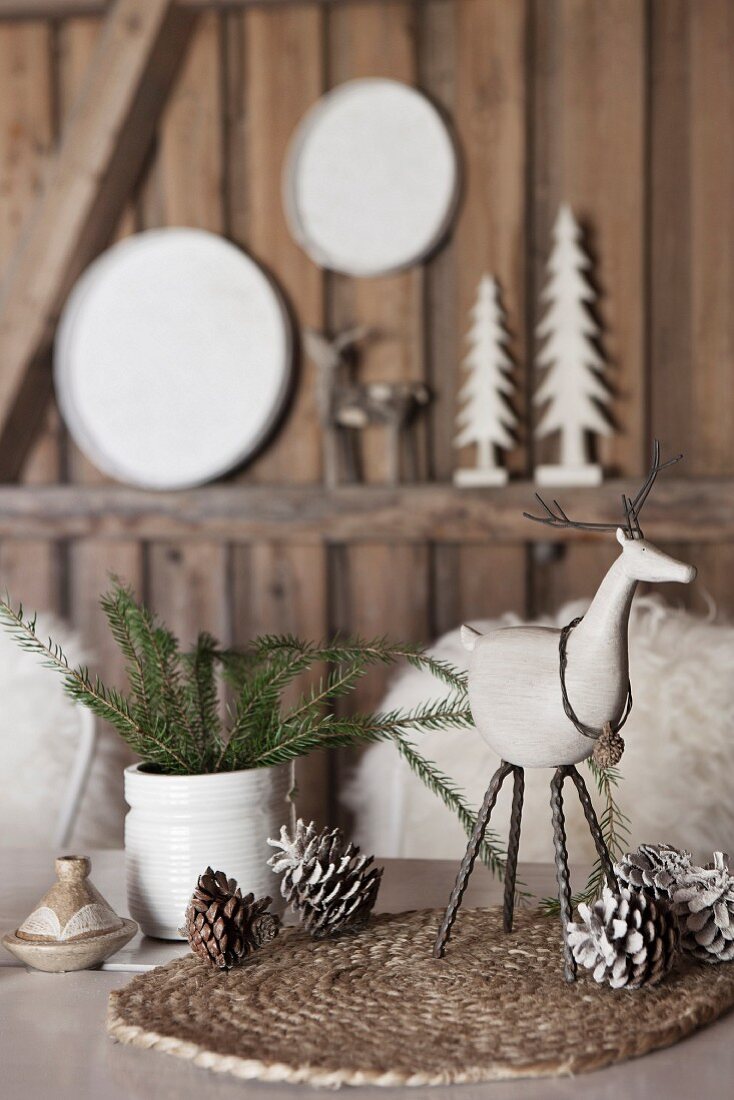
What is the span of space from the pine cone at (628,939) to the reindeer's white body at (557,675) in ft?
0.30

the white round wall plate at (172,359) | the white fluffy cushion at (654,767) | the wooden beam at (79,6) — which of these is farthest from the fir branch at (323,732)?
the wooden beam at (79,6)

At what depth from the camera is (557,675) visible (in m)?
0.71

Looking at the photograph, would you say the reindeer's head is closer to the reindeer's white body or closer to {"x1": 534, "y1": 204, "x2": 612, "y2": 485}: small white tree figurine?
the reindeer's white body

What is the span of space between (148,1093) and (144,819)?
0.26 m

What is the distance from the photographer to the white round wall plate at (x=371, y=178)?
6.57 feet

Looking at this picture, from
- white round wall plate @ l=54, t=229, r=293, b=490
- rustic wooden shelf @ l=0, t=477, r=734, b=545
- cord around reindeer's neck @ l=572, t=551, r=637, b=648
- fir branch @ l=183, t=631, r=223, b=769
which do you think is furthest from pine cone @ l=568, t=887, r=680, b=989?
white round wall plate @ l=54, t=229, r=293, b=490

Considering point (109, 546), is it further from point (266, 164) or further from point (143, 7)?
point (143, 7)

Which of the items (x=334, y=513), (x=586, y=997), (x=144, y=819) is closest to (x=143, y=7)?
(x=334, y=513)

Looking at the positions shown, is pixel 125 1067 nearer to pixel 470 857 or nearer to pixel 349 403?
pixel 470 857

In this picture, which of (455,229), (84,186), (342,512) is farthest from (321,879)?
(84,186)

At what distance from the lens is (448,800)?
35.5 inches

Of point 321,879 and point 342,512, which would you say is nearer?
point 321,879

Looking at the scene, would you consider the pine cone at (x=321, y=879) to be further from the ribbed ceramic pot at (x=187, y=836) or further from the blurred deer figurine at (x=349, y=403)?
the blurred deer figurine at (x=349, y=403)

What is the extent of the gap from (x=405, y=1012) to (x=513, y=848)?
0.15 meters
